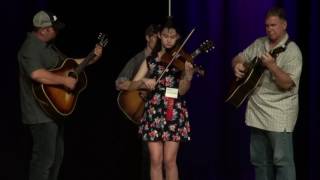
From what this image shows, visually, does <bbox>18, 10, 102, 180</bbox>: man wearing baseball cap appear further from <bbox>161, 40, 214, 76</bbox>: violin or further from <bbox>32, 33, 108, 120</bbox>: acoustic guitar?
<bbox>161, 40, 214, 76</bbox>: violin

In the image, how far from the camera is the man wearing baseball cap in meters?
4.11

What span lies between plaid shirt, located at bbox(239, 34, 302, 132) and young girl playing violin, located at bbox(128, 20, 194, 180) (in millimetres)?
469

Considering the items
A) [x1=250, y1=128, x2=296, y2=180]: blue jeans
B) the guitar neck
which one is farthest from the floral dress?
the guitar neck

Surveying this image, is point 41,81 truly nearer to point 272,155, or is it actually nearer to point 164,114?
point 164,114

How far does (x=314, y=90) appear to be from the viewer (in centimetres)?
419

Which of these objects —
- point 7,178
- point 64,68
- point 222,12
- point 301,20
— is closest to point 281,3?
point 301,20

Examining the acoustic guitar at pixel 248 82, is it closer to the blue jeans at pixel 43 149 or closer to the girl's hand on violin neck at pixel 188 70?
the girl's hand on violin neck at pixel 188 70

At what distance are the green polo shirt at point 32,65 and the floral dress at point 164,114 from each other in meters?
0.75

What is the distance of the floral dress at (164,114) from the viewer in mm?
3918

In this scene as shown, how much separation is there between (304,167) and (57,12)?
2372mm

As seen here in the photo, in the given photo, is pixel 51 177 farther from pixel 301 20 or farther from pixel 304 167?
pixel 301 20

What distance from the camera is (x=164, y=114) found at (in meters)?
3.93

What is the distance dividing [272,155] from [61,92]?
1512 millimetres

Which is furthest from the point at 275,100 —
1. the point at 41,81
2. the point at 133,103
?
the point at 41,81
